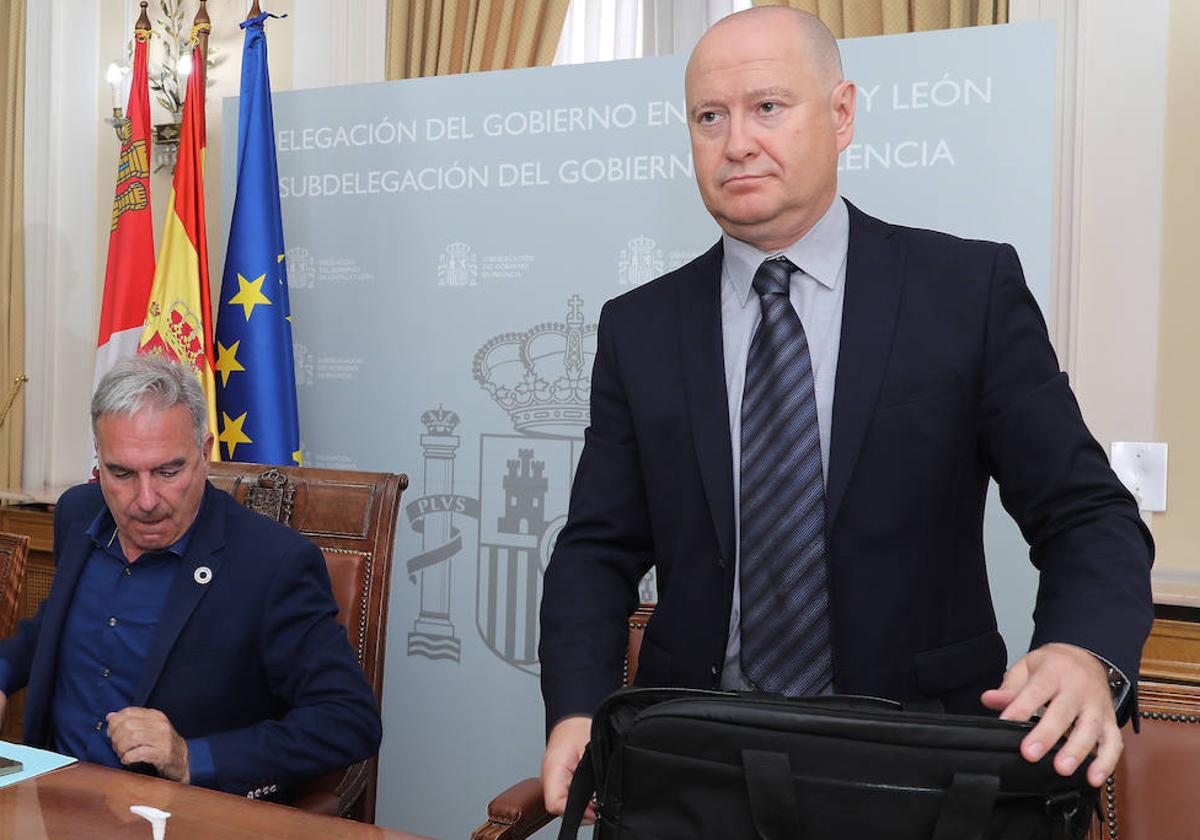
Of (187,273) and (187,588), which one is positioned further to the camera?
(187,273)

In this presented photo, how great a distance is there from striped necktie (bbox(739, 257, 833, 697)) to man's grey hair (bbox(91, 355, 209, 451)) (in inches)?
47.6

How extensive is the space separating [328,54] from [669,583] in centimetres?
344

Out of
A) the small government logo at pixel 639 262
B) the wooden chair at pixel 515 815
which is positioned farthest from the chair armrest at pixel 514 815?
the small government logo at pixel 639 262

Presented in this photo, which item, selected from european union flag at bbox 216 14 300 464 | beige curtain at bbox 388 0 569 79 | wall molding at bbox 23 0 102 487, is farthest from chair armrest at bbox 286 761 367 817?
wall molding at bbox 23 0 102 487

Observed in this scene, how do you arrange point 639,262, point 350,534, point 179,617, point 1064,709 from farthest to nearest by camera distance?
point 639,262 → point 350,534 → point 179,617 → point 1064,709

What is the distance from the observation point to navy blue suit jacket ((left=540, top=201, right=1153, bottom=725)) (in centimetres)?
139

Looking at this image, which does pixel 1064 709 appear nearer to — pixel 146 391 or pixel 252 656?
pixel 252 656

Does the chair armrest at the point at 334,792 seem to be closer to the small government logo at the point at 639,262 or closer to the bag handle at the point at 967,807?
the bag handle at the point at 967,807

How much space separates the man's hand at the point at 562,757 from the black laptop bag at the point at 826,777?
6 centimetres

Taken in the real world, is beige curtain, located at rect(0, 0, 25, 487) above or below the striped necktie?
above

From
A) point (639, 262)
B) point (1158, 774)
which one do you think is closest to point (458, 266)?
point (639, 262)

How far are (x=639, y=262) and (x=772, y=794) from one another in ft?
7.30

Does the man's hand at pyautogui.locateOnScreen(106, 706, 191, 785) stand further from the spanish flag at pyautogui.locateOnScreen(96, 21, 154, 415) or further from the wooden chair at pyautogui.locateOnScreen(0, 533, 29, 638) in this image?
the spanish flag at pyautogui.locateOnScreen(96, 21, 154, 415)

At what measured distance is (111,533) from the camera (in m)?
2.24
